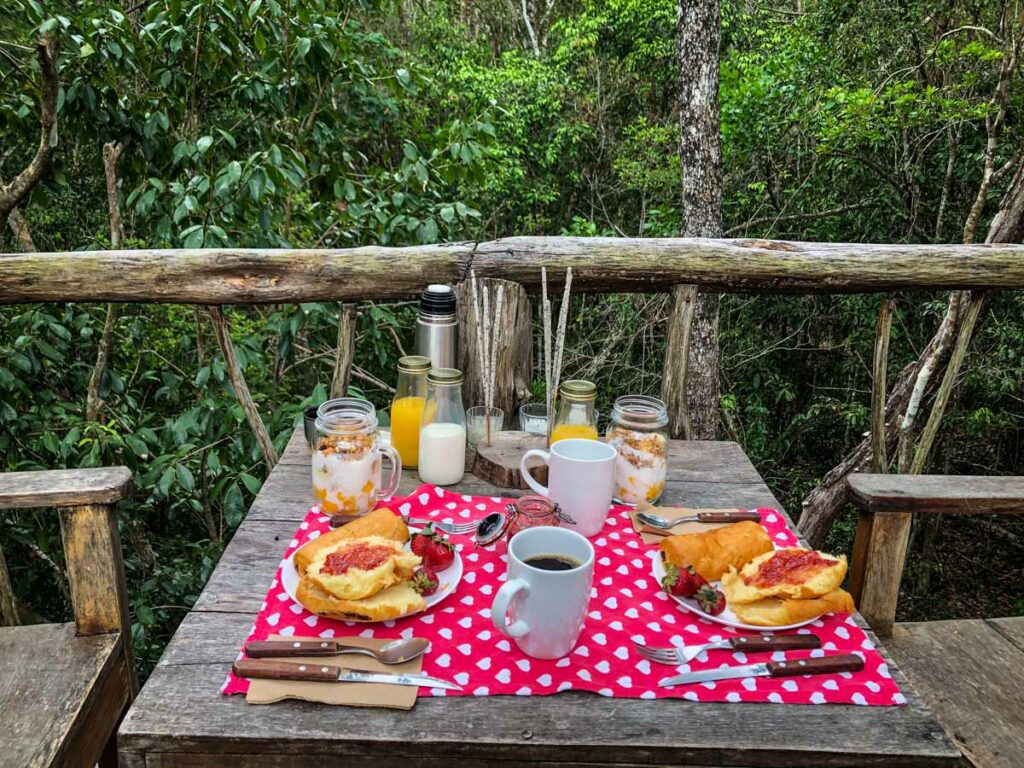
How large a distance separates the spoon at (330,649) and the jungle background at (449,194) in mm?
1179

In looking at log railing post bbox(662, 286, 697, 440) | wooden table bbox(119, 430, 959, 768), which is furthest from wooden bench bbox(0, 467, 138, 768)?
log railing post bbox(662, 286, 697, 440)

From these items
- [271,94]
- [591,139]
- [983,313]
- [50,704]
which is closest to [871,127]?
[983,313]

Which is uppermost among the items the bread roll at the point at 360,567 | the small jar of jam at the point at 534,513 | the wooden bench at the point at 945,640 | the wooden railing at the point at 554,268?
the wooden railing at the point at 554,268

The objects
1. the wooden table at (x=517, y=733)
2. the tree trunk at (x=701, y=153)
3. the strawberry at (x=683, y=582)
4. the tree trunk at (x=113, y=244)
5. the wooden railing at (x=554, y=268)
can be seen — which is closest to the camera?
the wooden table at (x=517, y=733)

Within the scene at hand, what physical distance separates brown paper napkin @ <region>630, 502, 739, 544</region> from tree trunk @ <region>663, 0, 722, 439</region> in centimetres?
302

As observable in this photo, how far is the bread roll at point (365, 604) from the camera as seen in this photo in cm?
92

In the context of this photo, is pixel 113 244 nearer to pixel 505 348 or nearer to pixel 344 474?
pixel 505 348

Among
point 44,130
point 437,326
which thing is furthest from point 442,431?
point 44,130

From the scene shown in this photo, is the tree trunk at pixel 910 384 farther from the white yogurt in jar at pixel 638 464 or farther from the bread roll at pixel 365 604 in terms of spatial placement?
the bread roll at pixel 365 604

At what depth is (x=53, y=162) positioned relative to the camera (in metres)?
2.36

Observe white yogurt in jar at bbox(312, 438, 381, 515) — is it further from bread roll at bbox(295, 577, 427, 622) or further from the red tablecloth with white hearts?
bread roll at bbox(295, 577, 427, 622)

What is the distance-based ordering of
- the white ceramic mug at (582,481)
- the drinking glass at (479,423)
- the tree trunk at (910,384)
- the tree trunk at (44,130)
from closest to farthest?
1. the white ceramic mug at (582,481)
2. the drinking glass at (479,423)
3. the tree trunk at (44,130)
4. the tree trunk at (910,384)

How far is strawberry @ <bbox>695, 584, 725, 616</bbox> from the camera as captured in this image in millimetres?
962

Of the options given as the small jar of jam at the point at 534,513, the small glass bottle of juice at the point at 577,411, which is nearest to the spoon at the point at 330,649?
the small jar of jam at the point at 534,513
